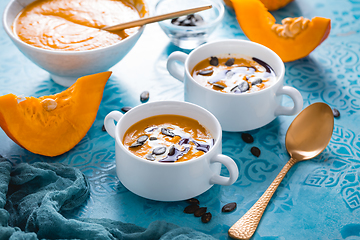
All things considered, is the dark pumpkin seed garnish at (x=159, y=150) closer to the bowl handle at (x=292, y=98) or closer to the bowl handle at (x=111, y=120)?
the bowl handle at (x=111, y=120)

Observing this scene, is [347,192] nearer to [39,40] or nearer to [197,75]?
[197,75]

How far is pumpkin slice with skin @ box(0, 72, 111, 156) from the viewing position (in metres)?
1.25

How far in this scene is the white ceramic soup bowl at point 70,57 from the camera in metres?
1.45

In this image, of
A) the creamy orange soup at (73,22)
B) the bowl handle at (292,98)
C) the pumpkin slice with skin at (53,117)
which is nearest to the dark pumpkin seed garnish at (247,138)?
the bowl handle at (292,98)

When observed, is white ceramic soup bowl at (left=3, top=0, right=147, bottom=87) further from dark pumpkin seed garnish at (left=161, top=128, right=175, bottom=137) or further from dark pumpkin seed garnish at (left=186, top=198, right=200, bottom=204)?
dark pumpkin seed garnish at (left=186, top=198, right=200, bottom=204)

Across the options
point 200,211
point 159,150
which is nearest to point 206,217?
point 200,211

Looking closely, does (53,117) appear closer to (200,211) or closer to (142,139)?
(142,139)

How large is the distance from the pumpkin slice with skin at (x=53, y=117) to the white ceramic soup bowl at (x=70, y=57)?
134mm

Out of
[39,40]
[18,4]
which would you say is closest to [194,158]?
[39,40]

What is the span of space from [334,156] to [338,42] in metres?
0.78

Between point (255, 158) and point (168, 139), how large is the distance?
1.05ft

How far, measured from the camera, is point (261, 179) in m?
1.26

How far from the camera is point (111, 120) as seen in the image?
1254mm

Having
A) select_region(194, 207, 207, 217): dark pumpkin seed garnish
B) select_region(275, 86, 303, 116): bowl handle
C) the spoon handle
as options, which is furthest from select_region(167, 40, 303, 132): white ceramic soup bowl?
select_region(194, 207, 207, 217): dark pumpkin seed garnish
